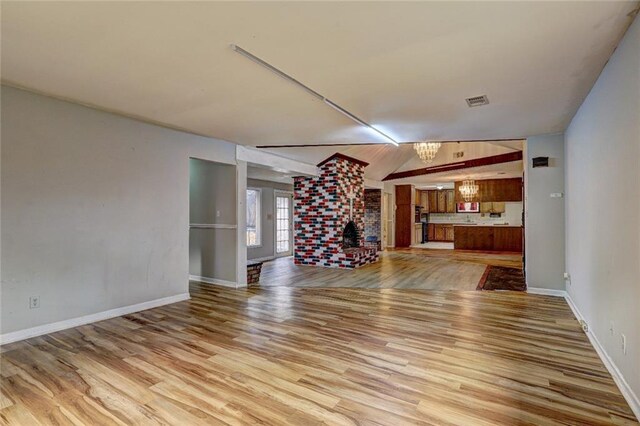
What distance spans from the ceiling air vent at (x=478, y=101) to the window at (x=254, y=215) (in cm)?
624

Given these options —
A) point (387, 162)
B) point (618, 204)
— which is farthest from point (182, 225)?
point (387, 162)

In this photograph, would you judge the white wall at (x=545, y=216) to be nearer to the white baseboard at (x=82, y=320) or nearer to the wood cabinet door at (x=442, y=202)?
the white baseboard at (x=82, y=320)

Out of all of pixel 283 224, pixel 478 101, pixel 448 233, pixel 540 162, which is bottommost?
pixel 448 233

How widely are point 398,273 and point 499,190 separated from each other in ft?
20.4

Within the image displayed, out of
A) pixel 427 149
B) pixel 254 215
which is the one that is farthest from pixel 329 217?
pixel 427 149

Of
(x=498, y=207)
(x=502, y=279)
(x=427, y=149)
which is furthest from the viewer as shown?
(x=498, y=207)

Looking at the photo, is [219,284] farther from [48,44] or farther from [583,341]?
[583,341]

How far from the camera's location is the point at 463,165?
966cm

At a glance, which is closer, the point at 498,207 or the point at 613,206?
the point at 613,206

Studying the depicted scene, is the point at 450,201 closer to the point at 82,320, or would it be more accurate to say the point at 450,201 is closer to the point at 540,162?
the point at 540,162

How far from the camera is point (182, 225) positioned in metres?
4.72

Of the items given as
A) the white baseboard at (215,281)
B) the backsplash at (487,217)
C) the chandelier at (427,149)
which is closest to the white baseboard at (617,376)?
the white baseboard at (215,281)

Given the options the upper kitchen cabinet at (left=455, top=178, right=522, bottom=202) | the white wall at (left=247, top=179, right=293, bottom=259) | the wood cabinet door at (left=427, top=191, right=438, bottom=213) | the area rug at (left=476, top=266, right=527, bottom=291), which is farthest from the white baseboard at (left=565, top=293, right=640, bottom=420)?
the wood cabinet door at (left=427, top=191, right=438, bottom=213)

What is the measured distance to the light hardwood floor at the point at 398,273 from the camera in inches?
227
